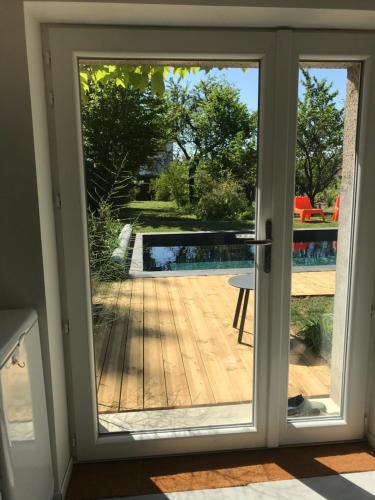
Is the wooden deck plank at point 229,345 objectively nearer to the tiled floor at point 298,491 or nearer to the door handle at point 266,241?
the door handle at point 266,241

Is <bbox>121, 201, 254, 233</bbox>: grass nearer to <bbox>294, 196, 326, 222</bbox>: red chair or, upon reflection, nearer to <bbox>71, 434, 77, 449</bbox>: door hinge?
<bbox>294, 196, 326, 222</bbox>: red chair

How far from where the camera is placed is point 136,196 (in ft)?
6.40

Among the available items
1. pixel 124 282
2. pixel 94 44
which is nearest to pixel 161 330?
pixel 124 282

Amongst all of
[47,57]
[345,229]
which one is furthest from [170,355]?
[47,57]

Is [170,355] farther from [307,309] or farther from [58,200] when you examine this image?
[58,200]

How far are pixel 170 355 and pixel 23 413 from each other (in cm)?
86

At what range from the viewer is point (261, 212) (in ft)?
6.49

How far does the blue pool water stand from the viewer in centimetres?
201

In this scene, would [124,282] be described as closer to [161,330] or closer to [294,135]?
[161,330]

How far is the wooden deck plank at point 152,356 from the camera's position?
6.79 feet

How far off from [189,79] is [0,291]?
4.06 feet

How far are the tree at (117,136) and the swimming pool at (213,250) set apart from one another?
295 mm

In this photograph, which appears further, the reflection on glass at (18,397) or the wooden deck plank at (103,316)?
the wooden deck plank at (103,316)

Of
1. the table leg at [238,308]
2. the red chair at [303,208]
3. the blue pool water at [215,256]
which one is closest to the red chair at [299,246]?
the blue pool water at [215,256]
